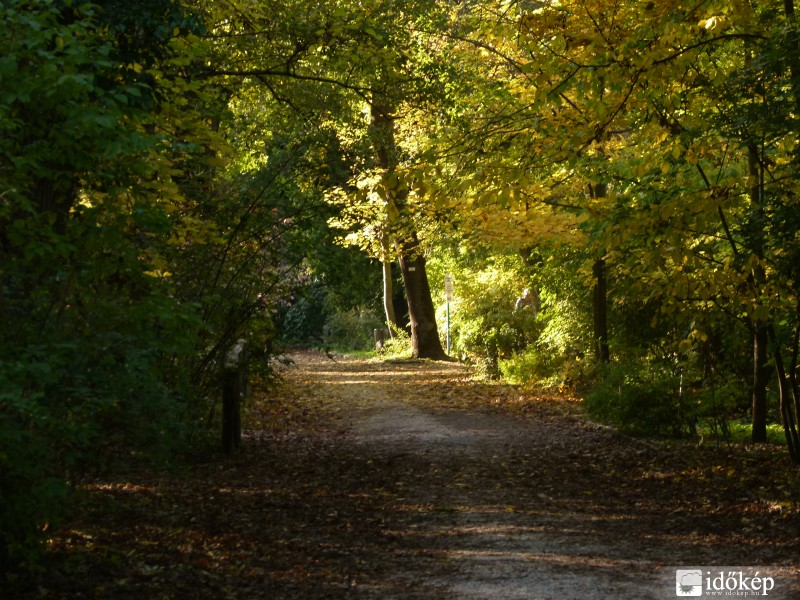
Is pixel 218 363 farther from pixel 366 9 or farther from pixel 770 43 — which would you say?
pixel 770 43

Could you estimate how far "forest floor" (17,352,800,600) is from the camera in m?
6.46

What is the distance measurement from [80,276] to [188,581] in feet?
7.49

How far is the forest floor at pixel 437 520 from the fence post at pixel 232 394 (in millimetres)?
244

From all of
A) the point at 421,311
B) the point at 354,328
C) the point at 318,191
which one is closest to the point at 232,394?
the point at 318,191

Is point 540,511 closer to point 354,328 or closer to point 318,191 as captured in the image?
point 318,191

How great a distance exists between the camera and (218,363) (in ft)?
35.4

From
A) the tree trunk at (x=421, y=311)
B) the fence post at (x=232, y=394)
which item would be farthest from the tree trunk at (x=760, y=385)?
the tree trunk at (x=421, y=311)

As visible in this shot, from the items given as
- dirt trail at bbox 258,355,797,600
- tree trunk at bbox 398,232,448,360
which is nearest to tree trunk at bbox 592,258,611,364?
dirt trail at bbox 258,355,797,600

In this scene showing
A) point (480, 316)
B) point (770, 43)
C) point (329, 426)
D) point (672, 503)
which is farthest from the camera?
point (480, 316)

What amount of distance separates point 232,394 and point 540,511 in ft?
14.8

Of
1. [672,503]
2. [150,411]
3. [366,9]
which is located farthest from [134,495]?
[366,9]

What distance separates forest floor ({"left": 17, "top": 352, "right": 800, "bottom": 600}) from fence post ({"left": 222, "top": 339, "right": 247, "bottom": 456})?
244 mm

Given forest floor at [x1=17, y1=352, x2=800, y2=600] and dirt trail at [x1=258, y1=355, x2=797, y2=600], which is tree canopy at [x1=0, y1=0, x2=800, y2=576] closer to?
forest floor at [x1=17, y1=352, x2=800, y2=600]

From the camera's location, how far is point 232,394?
11.7m
